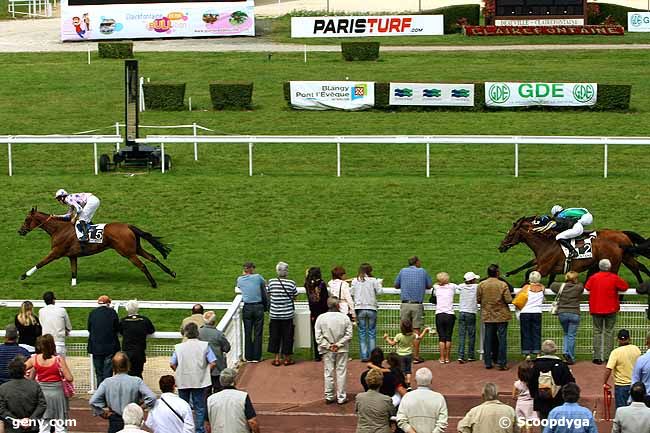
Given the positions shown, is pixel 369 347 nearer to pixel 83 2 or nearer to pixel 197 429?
pixel 197 429

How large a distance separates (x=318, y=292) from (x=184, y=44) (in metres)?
29.6

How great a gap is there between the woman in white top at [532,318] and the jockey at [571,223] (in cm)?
303

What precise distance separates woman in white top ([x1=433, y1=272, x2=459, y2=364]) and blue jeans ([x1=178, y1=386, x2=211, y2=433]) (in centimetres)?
305

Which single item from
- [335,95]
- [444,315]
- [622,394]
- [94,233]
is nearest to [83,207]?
A: [94,233]

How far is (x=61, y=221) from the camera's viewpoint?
57.1 ft

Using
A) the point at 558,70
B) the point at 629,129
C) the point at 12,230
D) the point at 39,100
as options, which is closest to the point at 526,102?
the point at 629,129

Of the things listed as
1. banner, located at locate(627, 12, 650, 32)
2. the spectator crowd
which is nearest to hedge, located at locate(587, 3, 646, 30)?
banner, located at locate(627, 12, 650, 32)

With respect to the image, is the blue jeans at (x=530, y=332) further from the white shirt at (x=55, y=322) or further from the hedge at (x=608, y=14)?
the hedge at (x=608, y=14)

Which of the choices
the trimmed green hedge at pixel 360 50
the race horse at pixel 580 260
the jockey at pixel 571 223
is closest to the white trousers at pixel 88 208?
the race horse at pixel 580 260

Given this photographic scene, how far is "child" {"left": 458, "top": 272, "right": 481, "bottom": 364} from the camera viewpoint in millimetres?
13688

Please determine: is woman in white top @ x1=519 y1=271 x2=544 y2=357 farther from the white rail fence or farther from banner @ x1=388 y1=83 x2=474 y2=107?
banner @ x1=388 y1=83 x2=474 y2=107

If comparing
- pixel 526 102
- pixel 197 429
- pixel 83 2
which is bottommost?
pixel 197 429

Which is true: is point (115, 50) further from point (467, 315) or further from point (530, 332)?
point (530, 332)

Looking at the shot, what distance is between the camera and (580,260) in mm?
16547
